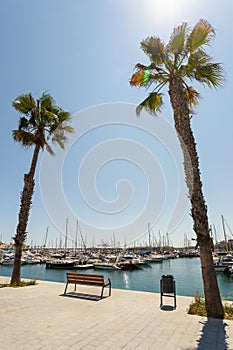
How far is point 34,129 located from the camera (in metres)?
13.1

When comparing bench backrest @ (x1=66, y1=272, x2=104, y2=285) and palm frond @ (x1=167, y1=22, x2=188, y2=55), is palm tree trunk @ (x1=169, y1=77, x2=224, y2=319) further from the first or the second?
bench backrest @ (x1=66, y1=272, x2=104, y2=285)

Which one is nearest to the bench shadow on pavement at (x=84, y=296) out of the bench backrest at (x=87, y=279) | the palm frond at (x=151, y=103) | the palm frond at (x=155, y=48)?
the bench backrest at (x=87, y=279)

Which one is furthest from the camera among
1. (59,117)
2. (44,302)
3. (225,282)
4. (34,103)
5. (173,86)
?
(225,282)

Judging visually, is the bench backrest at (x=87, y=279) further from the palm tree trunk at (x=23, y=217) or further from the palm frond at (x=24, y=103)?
the palm frond at (x=24, y=103)

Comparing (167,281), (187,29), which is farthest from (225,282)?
(187,29)

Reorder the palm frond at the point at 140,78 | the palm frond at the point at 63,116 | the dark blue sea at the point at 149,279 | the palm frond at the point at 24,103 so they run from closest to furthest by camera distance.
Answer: the palm frond at the point at 140,78 → the palm frond at the point at 24,103 → the palm frond at the point at 63,116 → the dark blue sea at the point at 149,279

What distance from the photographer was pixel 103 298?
328 inches

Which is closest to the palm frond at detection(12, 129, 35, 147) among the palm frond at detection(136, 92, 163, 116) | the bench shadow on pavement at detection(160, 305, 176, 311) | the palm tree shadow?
the palm frond at detection(136, 92, 163, 116)

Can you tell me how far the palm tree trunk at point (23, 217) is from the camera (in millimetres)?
11328

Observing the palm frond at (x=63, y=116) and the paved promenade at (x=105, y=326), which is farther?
the palm frond at (x=63, y=116)

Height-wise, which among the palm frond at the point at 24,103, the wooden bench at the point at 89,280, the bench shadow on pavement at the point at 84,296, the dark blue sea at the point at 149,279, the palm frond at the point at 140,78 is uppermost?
the palm frond at the point at 24,103

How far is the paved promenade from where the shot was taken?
4297mm

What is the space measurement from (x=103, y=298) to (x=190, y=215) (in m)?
4.53

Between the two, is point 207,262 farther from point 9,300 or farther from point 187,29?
point 187,29
